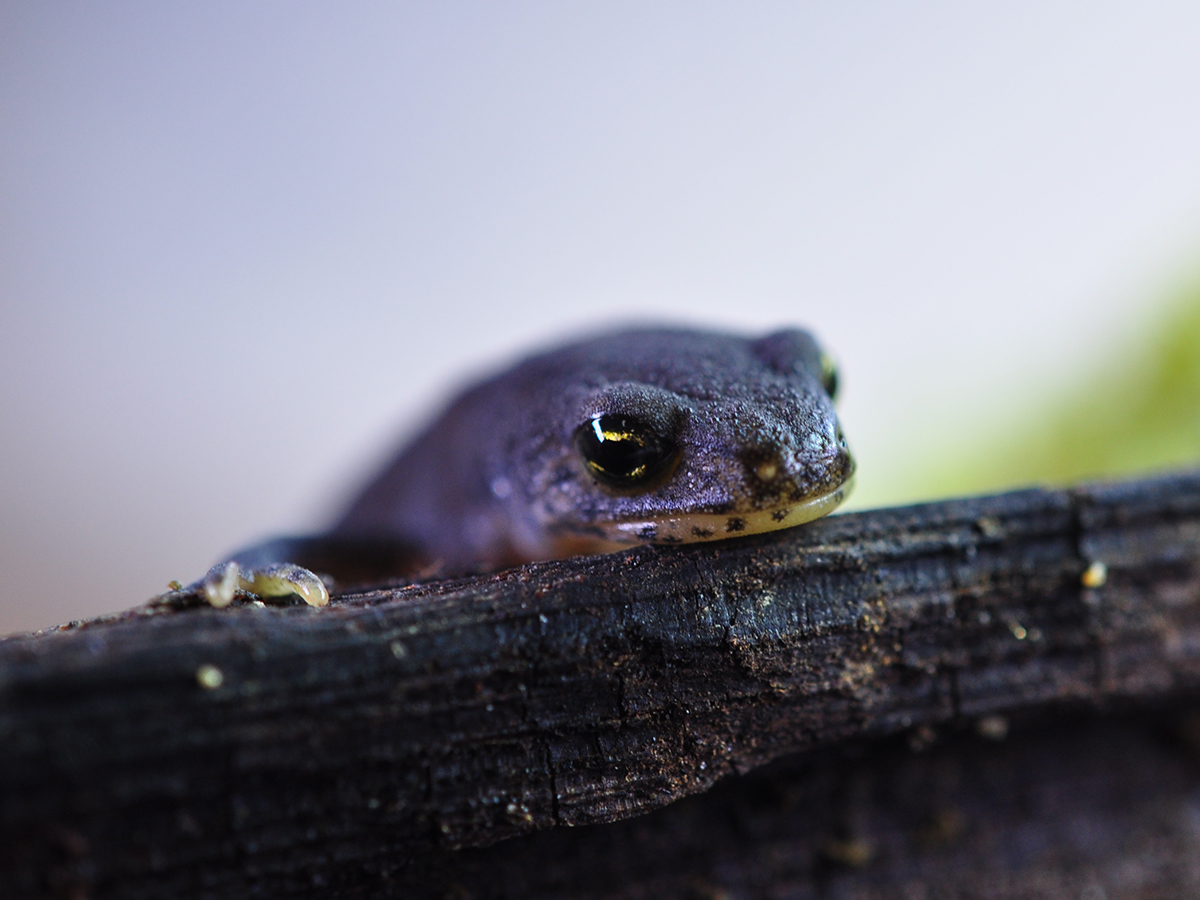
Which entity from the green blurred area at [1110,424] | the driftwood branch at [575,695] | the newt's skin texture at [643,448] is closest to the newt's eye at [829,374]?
the newt's skin texture at [643,448]

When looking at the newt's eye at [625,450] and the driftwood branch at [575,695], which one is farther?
the newt's eye at [625,450]

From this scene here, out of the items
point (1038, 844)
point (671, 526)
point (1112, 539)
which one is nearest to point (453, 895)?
point (671, 526)

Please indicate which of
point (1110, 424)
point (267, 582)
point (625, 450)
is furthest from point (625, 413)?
point (1110, 424)

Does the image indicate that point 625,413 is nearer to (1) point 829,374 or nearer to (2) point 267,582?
(1) point 829,374

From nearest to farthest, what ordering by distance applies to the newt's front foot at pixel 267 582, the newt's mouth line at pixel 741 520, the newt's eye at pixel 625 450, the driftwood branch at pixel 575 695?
the driftwood branch at pixel 575 695 → the newt's front foot at pixel 267 582 → the newt's mouth line at pixel 741 520 → the newt's eye at pixel 625 450

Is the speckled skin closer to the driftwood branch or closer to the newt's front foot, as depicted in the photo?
the driftwood branch

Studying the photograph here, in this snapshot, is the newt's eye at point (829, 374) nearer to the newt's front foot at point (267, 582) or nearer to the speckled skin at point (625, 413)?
the speckled skin at point (625, 413)

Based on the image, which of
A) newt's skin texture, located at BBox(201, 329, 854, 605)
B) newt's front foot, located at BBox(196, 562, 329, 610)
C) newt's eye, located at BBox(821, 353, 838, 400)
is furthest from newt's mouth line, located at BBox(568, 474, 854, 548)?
newt's front foot, located at BBox(196, 562, 329, 610)
